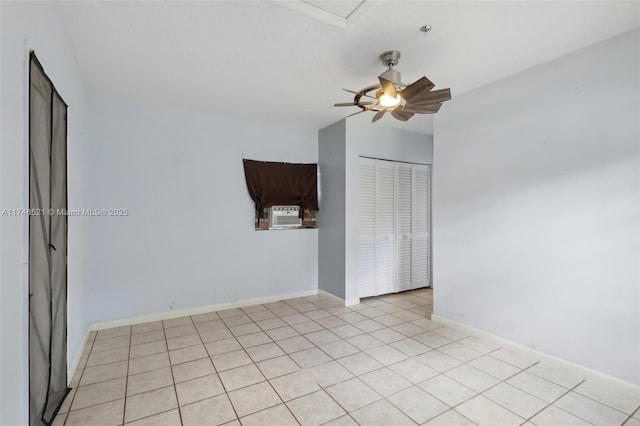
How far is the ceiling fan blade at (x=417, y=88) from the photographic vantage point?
220cm

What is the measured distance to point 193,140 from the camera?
402 cm

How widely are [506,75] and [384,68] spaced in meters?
1.24

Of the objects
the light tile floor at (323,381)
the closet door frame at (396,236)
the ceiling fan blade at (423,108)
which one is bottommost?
the light tile floor at (323,381)

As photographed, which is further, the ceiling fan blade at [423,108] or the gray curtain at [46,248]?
the ceiling fan blade at [423,108]

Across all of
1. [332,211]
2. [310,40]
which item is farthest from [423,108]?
[332,211]

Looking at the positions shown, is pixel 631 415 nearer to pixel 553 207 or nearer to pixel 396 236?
pixel 553 207

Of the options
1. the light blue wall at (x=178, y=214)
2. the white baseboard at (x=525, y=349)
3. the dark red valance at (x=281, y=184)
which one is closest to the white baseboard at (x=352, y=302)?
the light blue wall at (x=178, y=214)

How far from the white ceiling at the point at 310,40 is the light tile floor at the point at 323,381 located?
266cm

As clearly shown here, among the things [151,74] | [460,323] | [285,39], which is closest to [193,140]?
[151,74]

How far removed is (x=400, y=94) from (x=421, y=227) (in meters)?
3.30

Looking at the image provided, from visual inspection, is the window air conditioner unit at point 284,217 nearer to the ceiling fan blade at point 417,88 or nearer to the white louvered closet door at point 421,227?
the white louvered closet door at point 421,227

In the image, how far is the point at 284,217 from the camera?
470cm

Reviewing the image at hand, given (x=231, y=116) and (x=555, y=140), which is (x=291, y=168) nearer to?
(x=231, y=116)

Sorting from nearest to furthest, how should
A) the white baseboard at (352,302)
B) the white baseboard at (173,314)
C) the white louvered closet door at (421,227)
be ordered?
1. the white baseboard at (173,314)
2. the white baseboard at (352,302)
3. the white louvered closet door at (421,227)
